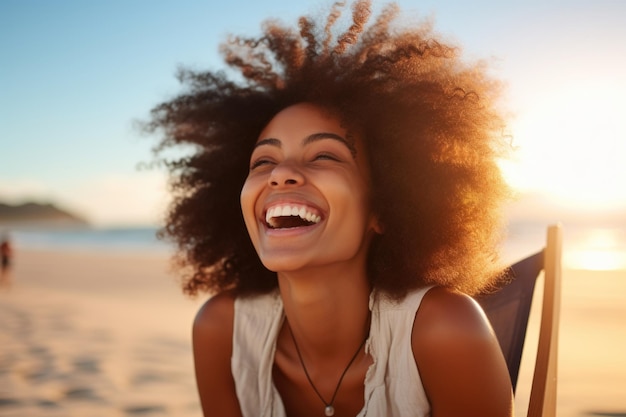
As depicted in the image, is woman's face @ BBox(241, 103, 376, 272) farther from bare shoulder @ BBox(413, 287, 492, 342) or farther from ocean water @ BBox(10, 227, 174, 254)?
ocean water @ BBox(10, 227, 174, 254)

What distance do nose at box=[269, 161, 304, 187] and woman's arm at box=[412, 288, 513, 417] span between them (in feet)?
2.66

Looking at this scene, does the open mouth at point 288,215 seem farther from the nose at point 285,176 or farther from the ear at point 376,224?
the ear at point 376,224

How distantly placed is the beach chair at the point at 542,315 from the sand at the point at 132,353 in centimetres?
197

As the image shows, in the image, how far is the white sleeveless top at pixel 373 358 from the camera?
237 centimetres

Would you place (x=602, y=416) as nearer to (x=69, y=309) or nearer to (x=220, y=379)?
(x=220, y=379)

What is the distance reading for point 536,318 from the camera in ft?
27.1

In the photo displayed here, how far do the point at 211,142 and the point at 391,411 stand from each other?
1.81m

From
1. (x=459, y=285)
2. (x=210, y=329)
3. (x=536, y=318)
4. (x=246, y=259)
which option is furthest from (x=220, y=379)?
(x=536, y=318)

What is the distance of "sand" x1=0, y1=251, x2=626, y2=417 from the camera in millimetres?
4621

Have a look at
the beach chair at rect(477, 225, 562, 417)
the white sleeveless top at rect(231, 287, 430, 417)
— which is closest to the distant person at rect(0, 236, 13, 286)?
the white sleeveless top at rect(231, 287, 430, 417)

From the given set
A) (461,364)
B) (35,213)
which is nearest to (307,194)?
(461,364)

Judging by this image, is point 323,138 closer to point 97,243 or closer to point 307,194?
point 307,194

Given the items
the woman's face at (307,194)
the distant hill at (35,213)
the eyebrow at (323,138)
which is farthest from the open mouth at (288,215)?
the distant hill at (35,213)

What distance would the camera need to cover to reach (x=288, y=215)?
2.40m
